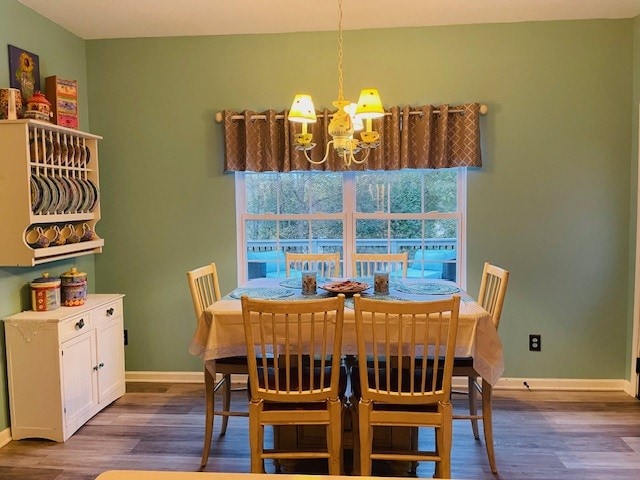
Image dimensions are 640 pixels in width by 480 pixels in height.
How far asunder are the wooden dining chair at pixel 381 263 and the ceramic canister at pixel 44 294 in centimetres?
192

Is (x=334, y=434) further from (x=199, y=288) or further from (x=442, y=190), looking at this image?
(x=442, y=190)

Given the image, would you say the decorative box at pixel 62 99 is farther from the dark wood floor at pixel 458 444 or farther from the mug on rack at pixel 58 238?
the dark wood floor at pixel 458 444

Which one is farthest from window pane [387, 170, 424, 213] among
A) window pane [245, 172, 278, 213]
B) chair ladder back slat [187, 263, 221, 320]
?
chair ladder back slat [187, 263, 221, 320]

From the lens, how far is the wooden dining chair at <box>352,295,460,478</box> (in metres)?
2.04

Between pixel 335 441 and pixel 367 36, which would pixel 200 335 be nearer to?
pixel 335 441

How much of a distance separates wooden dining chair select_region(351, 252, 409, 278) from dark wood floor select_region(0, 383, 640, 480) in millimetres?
984

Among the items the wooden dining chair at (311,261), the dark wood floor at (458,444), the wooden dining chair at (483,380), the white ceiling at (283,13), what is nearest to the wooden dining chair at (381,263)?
the wooden dining chair at (311,261)

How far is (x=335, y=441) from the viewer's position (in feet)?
7.15

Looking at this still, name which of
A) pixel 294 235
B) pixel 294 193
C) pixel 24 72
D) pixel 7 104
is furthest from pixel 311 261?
pixel 24 72

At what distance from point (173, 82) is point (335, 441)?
2821 millimetres

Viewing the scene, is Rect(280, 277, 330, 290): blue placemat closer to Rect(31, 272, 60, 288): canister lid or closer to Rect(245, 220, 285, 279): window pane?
Rect(245, 220, 285, 279): window pane

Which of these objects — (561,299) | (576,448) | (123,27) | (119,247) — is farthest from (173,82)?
(576,448)

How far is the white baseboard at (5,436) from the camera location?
2.81m

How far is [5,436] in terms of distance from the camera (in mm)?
2842
